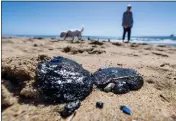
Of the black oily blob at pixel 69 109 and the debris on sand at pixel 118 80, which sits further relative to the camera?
the debris on sand at pixel 118 80

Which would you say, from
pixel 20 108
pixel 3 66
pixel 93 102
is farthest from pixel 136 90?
pixel 3 66

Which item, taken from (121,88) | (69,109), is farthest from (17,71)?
(121,88)

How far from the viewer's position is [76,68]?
8.96 feet

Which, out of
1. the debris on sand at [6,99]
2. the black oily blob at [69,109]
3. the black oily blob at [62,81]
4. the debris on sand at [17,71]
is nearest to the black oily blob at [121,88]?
the black oily blob at [62,81]

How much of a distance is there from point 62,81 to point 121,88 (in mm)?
705

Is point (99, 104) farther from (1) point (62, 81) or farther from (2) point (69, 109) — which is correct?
(1) point (62, 81)

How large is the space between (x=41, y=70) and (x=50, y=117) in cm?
63

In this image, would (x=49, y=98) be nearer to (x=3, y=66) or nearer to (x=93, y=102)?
(x=93, y=102)

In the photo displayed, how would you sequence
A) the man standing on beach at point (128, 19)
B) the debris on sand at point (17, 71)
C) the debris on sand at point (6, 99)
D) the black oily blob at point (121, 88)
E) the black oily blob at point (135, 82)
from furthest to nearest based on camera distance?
the man standing on beach at point (128, 19) → the black oily blob at point (135, 82) → the black oily blob at point (121, 88) → the debris on sand at point (17, 71) → the debris on sand at point (6, 99)

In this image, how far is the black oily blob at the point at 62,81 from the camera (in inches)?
89.8

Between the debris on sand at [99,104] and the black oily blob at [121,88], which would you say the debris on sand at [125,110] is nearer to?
the debris on sand at [99,104]

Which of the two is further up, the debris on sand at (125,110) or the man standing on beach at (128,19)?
the man standing on beach at (128,19)

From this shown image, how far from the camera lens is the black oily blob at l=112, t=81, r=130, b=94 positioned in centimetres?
259

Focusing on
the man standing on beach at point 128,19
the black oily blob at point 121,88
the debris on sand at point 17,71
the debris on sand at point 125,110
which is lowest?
the debris on sand at point 125,110
